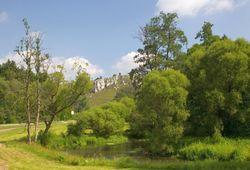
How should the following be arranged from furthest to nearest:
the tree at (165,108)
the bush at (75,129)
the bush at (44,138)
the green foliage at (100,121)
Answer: the green foliage at (100,121) → the bush at (75,129) → the bush at (44,138) → the tree at (165,108)

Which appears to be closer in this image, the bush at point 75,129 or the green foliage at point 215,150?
the green foliage at point 215,150

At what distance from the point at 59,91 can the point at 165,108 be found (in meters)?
16.1

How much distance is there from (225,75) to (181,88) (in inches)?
182

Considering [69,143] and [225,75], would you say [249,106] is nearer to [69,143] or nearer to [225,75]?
[225,75]

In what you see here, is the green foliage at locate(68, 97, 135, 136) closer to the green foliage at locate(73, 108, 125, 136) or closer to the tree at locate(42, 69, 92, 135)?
the green foliage at locate(73, 108, 125, 136)

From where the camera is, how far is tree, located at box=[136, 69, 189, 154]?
3994cm

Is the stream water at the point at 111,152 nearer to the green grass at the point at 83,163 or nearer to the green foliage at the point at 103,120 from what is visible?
the green foliage at the point at 103,120

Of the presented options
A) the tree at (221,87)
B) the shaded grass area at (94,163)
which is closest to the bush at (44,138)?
the tree at (221,87)

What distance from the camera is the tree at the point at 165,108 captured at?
39.9 metres

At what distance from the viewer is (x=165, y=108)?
4025cm

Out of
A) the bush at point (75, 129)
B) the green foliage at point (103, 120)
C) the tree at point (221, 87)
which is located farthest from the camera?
the green foliage at point (103, 120)

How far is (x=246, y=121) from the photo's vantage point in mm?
41375

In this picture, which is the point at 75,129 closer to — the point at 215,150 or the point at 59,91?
the point at 59,91

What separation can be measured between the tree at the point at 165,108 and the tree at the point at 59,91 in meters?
12.0
